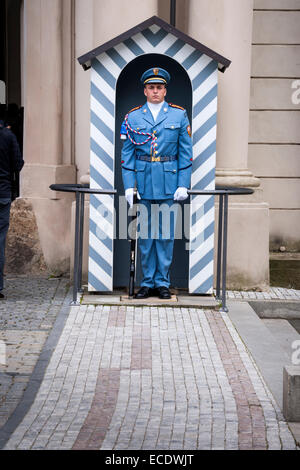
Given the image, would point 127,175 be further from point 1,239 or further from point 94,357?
point 94,357

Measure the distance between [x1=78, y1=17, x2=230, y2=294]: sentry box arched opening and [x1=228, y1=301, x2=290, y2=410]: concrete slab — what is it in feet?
2.14

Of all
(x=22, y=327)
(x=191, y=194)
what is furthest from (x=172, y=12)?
(x=22, y=327)

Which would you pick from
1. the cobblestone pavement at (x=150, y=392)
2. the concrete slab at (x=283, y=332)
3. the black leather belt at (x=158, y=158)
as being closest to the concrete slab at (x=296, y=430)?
the cobblestone pavement at (x=150, y=392)

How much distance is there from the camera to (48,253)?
9508mm

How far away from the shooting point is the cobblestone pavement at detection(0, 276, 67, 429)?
540 centimetres

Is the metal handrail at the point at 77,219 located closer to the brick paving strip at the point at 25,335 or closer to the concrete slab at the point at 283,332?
the brick paving strip at the point at 25,335

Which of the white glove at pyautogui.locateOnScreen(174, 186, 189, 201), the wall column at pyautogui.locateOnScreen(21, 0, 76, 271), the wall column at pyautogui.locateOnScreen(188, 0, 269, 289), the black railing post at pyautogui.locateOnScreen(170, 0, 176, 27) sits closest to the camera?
the white glove at pyautogui.locateOnScreen(174, 186, 189, 201)

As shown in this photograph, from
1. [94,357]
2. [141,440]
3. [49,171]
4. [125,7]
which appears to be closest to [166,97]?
[125,7]

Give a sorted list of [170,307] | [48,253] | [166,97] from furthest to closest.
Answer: [48,253] < [166,97] < [170,307]

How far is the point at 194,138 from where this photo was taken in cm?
816

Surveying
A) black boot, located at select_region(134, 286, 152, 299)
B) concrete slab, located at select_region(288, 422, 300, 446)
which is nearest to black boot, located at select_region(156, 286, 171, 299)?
black boot, located at select_region(134, 286, 152, 299)

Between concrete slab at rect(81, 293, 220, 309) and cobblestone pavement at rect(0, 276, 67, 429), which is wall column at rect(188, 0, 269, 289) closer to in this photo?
concrete slab at rect(81, 293, 220, 309)
